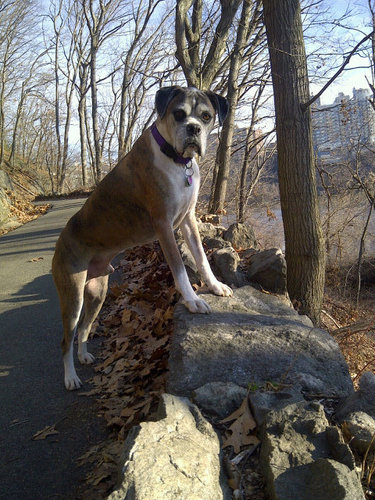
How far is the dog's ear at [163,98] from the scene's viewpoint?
364cm

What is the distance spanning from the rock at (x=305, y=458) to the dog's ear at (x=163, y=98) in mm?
2573

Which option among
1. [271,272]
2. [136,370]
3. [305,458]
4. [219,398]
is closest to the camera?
[305,458]

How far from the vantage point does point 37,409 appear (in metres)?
3.45

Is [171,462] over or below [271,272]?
below

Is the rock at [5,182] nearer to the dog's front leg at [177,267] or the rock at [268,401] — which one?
the dog's front leg at [177,267]

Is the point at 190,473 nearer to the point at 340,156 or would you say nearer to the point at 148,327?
the point at 148,327

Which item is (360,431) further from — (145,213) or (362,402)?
(145,213)

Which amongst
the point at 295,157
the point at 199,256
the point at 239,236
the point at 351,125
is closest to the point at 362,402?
the point at 199,256

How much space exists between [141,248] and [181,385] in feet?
17.7

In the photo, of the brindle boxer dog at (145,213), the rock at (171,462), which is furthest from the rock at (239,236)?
the rock at (171,462)

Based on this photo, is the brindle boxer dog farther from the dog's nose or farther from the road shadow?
the road shadow

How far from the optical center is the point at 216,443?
213 cm

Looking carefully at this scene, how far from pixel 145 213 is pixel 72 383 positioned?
162 centimetres

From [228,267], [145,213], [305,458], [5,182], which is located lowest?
[305,458]
